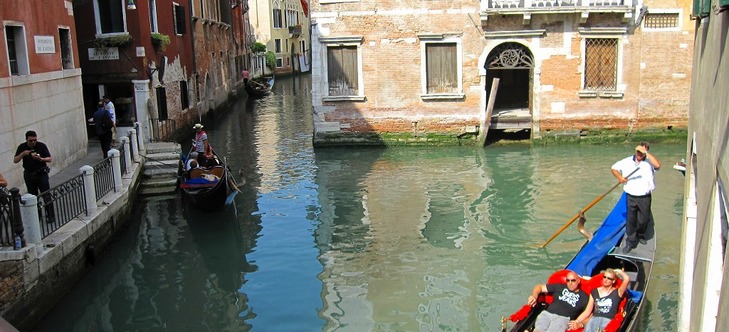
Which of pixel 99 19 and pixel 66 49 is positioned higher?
pixel 99 19

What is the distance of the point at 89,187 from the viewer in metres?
7.21

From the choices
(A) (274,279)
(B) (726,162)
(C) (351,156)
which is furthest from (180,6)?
(B) (726,162)

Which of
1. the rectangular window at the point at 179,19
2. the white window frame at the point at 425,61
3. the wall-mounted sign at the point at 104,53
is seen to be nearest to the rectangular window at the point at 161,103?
the wall-mounted sign at the point at 104,53

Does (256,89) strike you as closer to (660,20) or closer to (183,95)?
(183,95)

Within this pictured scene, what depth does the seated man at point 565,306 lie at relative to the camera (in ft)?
15.5

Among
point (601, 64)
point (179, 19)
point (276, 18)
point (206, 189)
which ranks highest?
point (276, 18)

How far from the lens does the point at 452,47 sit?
13.1 meters

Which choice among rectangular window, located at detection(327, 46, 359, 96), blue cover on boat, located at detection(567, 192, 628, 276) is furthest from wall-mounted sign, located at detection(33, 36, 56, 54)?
blue cover on boat, located at detection(567, 192, 628, 276)

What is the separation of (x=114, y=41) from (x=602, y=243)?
9.39 meters

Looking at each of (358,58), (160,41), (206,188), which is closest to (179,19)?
(160,41)

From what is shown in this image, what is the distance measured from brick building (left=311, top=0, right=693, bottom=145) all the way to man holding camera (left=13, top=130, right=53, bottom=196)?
7006mm

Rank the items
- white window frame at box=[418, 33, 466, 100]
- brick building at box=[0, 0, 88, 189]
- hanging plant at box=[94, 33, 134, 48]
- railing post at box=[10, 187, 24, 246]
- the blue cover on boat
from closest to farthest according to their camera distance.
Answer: railing post at box=[10, 187, 24, 246]
the blue cover on boat
brick building at box=[0, 0, 88, 189]
hanging plant at box=[94, 33, 134, 48]
white window frame at box=[418, 33, 466, 100]

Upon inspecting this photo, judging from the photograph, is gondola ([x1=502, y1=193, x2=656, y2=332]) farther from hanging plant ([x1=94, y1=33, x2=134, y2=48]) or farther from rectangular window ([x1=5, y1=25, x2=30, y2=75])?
hanging plant ([x1=94, y1=33, x2=134, y2=48])

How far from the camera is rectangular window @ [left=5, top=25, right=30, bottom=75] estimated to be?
7.94 meters
